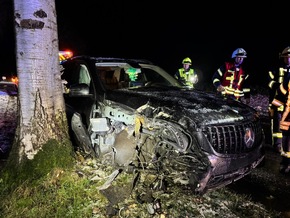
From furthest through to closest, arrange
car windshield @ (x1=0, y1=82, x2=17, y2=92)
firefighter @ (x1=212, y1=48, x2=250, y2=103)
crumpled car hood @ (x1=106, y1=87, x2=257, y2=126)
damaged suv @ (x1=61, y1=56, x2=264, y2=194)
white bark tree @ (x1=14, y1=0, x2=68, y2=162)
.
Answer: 1. car windshield @ (x1=0, y1=82, x2=17, y2=92)
2. firefighter @ (x1=212, y1=48, x2=250, y2=103)
3. white bark tree @ (x1=14, y1=0, x2=68, y2=162)
4. crumpled car hood @ (x1=106, y1=87, x2=257, y2=126)
5. damaged suv @ (x1=61, y1=56, x2=264, y2=194)

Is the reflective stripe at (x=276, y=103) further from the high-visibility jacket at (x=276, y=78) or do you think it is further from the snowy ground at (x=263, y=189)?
the snowy ground at (x=263, y=189)

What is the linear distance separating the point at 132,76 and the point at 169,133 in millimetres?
2050

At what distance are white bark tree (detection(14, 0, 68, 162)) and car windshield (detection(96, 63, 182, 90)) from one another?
90cm

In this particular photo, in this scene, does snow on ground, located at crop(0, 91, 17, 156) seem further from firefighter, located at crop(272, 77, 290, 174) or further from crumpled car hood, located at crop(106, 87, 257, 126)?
firefighter, located at crop(272, 77, 290, 174)

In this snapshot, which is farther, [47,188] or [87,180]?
[87,180]

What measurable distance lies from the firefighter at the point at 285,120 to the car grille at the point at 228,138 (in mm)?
1377

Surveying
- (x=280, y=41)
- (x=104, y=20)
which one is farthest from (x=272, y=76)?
(x=104, y=20)

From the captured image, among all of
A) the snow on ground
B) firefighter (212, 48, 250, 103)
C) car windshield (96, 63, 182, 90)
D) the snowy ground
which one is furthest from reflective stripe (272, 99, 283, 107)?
the snow on ground

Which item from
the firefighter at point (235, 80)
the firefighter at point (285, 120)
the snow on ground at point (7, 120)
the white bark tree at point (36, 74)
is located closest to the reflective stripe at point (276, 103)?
the firefighter at point (285, 120)

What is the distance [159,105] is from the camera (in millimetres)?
3061

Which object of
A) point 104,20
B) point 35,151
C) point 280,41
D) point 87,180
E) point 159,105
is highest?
point 104,20

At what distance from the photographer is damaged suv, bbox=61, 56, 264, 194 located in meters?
2.73

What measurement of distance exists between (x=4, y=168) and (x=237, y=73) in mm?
4726

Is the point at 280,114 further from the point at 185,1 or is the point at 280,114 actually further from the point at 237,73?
the point at 185,1
